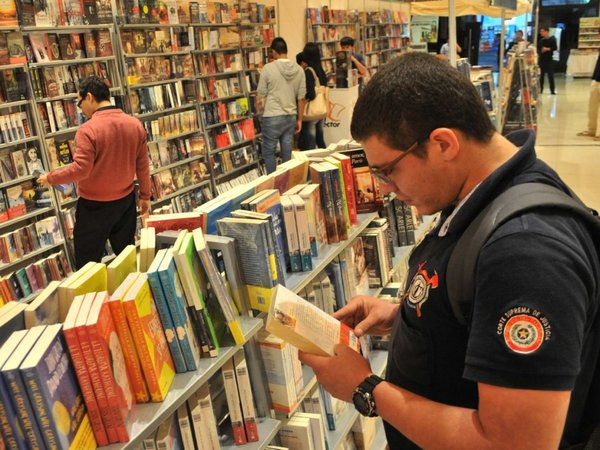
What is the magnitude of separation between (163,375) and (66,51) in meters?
4.31

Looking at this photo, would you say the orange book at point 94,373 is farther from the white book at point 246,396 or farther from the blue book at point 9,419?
the white book at point 246,396

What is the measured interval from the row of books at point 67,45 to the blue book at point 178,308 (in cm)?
388

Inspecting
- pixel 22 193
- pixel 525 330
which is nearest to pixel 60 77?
pixel 22 193

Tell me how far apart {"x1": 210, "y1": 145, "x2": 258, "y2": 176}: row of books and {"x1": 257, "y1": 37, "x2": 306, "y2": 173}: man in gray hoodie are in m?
0.30

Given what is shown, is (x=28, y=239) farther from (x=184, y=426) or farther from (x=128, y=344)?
(x=128, y=344)

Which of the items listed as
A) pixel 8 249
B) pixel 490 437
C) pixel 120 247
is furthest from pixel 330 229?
pixel 8 249

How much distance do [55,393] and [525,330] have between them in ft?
3.09

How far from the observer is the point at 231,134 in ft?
24.1

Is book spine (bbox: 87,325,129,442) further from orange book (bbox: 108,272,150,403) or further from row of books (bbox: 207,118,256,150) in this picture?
row of books (bbox: 207,118,256,150)

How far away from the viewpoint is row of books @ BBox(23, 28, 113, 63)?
4684 millimetres

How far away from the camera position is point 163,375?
4.92 feet

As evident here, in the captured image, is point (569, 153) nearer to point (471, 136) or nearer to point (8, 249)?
point (8, 249)

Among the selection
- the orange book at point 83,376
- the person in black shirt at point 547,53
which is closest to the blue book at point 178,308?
the orange book at point 83,376

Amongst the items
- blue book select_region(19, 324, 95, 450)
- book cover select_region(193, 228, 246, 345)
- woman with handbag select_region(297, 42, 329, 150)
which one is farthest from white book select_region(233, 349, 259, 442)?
woman with handbag select_region(297, 42, 329, 150)
